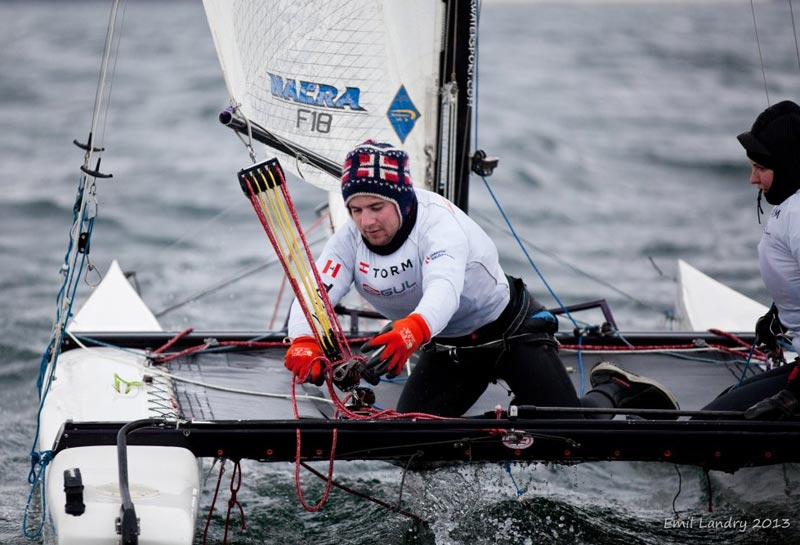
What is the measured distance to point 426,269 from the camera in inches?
135

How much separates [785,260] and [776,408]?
0.45 meters

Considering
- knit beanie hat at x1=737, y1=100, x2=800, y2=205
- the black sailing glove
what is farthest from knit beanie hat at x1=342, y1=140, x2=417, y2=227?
the black sailing glove

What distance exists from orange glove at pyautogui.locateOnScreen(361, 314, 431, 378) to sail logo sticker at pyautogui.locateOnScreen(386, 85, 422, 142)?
1.75 metres

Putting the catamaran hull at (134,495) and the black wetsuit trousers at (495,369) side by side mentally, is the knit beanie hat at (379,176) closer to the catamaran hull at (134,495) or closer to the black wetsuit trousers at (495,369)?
the black wetsuit trousers at (495,369)

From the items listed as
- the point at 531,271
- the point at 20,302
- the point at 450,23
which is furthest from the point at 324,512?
the point at 531,271

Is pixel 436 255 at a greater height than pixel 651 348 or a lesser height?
greater

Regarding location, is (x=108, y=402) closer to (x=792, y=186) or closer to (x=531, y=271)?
(x=792, y=186)

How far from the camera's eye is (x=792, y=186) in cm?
357

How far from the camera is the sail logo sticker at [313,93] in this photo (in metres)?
4.64

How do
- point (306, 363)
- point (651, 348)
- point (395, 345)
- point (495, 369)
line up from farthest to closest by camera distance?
point (651, 348)
point (495, 369)
point (306, 363)
point (395, 345)

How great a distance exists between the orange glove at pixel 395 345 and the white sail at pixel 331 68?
1.66 m

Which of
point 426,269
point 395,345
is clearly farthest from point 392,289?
point 395,345

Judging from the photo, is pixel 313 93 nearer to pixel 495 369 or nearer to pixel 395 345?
pixel 495 369

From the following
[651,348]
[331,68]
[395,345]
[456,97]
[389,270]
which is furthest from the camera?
[651,348]
